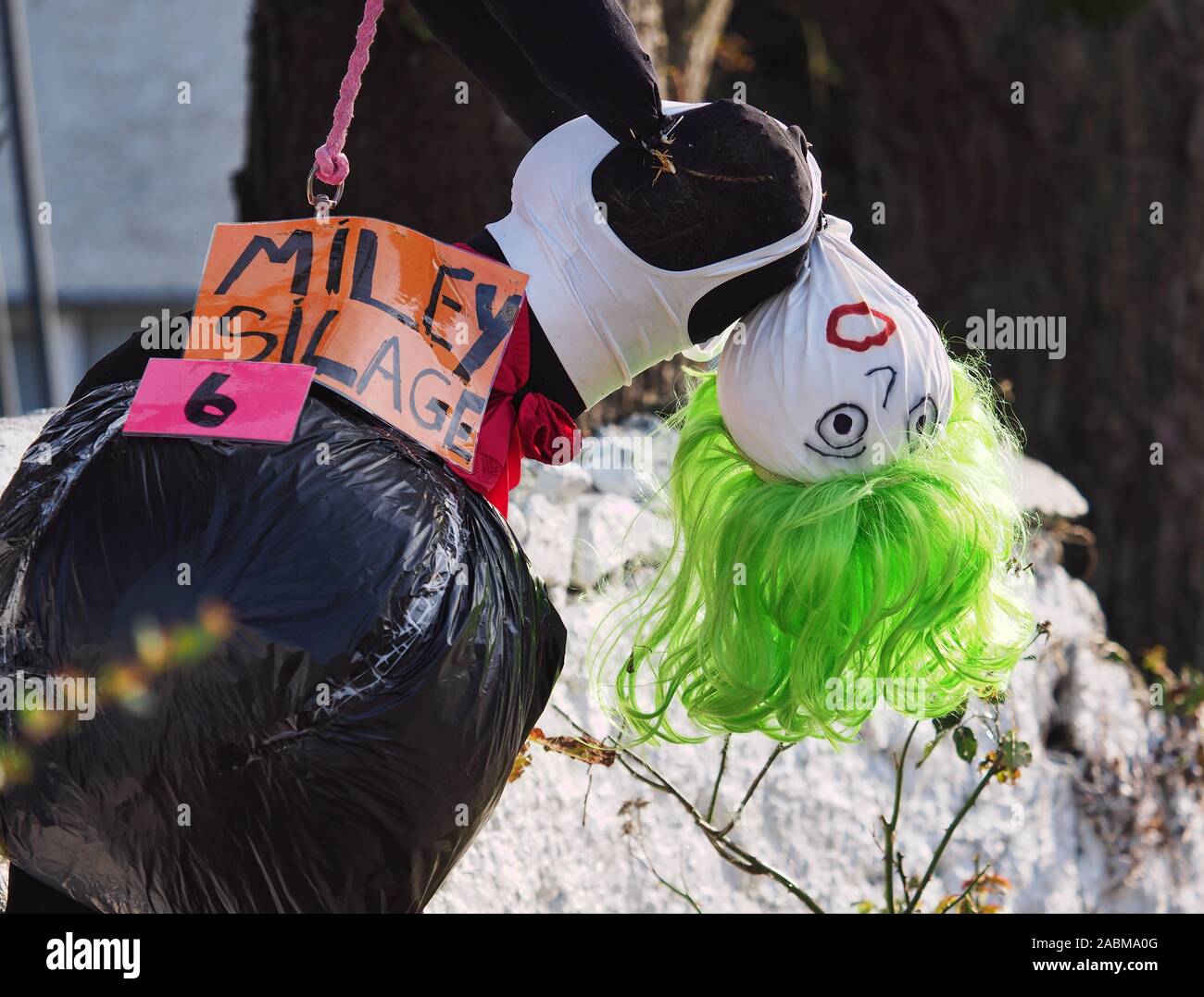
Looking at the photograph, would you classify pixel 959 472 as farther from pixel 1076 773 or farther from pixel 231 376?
pixel 1076 773

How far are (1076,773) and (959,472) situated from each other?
147 centimetres

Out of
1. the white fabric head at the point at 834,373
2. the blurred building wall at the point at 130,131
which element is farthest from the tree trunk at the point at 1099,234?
the blurred building wall at the point at 130,131

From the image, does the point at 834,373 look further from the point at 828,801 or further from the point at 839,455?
the point at 828,801

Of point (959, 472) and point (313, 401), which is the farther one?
point (959, 472)

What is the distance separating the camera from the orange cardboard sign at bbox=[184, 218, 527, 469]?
1.35 metres

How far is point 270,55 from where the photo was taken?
9.00ft

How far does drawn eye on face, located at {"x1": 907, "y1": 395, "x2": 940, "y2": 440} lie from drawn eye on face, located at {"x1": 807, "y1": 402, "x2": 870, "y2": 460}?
61 mm

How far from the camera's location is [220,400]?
1.30 metres

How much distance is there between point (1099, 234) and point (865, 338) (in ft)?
8.94

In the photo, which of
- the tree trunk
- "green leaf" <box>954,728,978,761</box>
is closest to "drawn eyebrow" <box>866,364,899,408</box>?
"green leaf" <box>954,728,978,761</box>

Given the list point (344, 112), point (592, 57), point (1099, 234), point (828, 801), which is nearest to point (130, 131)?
point (1099, 234)

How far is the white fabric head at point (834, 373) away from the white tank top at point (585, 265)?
7cm
